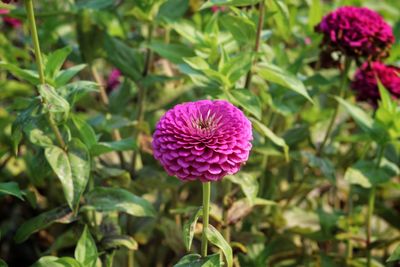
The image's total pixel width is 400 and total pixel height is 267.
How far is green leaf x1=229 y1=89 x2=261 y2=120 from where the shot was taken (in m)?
1.51

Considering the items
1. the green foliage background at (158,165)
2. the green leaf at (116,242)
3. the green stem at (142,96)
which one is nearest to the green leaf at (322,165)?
the green foliage background at (158,165)

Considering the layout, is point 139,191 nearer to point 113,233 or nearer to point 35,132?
point 113,233

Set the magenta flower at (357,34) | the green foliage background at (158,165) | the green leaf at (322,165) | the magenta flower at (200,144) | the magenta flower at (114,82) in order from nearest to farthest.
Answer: the magenta flower at (200,144)
the green foliage background at (158,165)
the magenta flower at (357,34)
the green leaf at (322,165)
the magenta flower at (114,82)

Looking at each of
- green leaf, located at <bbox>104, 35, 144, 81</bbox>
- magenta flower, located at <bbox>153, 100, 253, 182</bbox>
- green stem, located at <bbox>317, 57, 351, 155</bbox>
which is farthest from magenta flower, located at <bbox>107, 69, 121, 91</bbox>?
magenta flower, located at <bbox>153, 100, 253, 182</bbox>

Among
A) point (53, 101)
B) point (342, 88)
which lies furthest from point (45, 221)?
point (342, 88)

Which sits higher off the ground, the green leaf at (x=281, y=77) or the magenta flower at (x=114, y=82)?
the green leaf at (x=281, y=77)

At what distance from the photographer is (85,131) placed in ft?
4.94

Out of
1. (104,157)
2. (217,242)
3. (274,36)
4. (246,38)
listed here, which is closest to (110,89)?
(104,157)

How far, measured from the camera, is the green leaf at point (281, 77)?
5.11 feet

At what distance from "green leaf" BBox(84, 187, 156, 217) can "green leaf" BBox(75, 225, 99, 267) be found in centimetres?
12

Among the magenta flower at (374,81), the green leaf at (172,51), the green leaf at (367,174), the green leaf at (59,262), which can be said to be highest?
the green leaf at (172,51)

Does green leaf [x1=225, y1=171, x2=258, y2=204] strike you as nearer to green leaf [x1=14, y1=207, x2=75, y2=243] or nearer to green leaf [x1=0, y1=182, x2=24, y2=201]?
green leaf [x1=14, y1=207, x2=75, y2=243]

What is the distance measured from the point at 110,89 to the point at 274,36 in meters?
0.65

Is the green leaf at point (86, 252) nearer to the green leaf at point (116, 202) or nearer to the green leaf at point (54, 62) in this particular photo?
A: the green leaf at point (116, 202)
